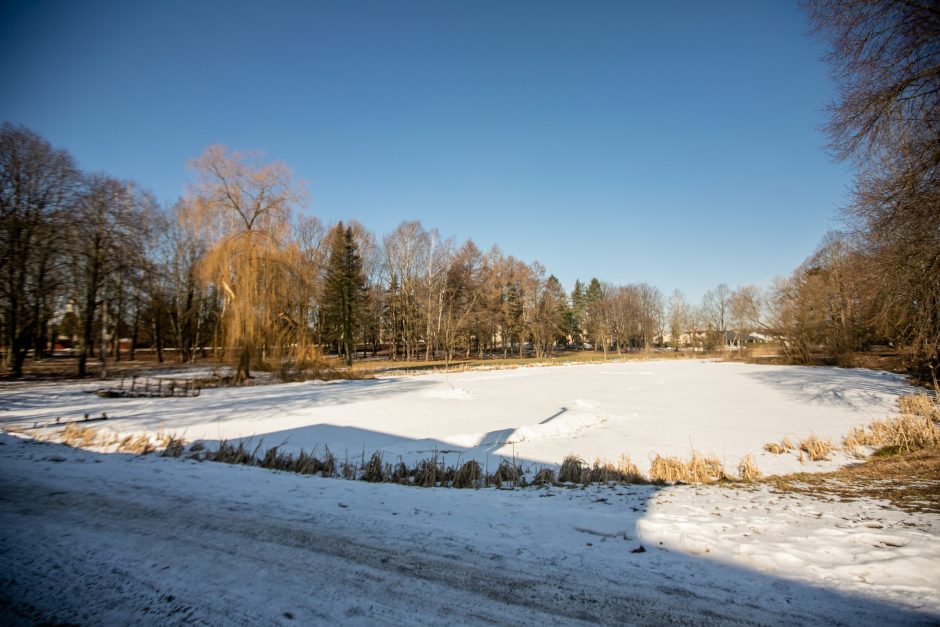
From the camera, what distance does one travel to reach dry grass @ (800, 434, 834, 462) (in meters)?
7.98

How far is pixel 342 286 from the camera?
41344 millimetres

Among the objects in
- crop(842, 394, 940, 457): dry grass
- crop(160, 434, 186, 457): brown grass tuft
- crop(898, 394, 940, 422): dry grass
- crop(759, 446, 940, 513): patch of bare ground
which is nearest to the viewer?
crop(759, 446, 940, 513): patch of bare ground

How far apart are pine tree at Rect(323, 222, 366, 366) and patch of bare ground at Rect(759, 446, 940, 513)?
37361 mm

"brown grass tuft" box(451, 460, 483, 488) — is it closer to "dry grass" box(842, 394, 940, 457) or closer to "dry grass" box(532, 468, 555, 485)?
"dry grass" box(532, 468, 555, 485)

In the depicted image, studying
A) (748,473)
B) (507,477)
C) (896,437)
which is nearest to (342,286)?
(507,477)

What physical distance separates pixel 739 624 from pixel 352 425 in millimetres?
10141

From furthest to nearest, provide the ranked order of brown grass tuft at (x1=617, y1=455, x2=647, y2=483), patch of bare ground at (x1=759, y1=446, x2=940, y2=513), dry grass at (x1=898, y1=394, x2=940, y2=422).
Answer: dry grass at (x1=898, y1=394, x2=940, y2=422) < brown grass tuft at (x1=617, y1=455, x2=647, y2=483) < patch of bare ground at (x1=759, y1=446, x2=940, y2=513)

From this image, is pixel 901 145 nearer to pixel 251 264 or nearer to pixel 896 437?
pixel 896 437

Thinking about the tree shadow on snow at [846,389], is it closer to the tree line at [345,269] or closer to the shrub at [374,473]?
the tree line at [345,269]

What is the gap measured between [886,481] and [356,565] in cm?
731

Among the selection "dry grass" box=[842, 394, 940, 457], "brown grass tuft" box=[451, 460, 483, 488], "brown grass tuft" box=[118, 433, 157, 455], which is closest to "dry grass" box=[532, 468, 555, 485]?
"brown grass tuft" box=[451, 460, 483, 488]

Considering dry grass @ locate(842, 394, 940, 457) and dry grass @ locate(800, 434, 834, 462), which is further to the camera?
dry grass @ locate(842, 394, 940, 457)

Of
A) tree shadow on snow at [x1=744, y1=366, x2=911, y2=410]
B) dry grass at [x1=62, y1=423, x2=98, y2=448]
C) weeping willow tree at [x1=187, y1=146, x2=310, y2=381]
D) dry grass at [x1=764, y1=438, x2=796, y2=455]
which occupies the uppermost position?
weeping willow tree at [x1=187, y1=146, x2=310, y2=381]

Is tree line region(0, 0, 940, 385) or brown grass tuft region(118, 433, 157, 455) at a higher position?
tree line region(0, 0, 940, 385)
